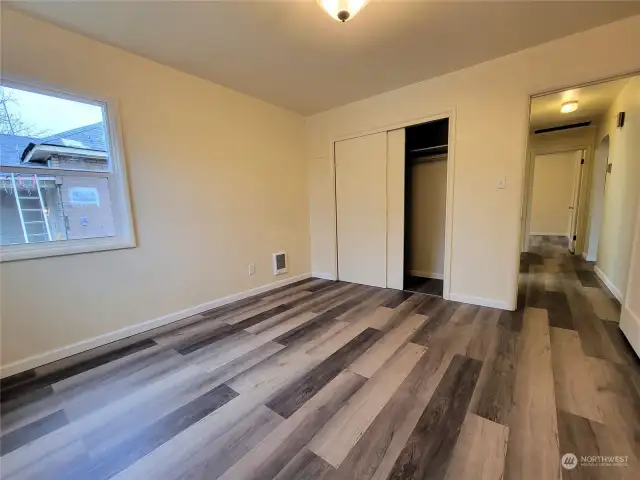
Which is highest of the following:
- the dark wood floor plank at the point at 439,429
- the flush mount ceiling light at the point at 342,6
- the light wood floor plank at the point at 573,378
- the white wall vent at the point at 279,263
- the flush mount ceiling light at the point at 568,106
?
the flush mount ceiling light at the point at 568,106

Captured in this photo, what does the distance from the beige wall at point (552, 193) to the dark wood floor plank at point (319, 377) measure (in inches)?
324

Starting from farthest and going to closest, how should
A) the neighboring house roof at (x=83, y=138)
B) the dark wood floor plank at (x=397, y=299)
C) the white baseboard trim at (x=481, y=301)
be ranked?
the dark wood floor plank at (x=397, y=299) < the white baseboard trim at (x=481, y=301) < the neighboring house roof at (x=83, y=138)

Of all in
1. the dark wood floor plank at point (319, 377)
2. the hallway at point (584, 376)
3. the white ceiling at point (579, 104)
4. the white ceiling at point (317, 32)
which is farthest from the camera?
the white ceiling at point (579, 104)

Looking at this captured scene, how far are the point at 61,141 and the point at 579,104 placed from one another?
6.26 meters

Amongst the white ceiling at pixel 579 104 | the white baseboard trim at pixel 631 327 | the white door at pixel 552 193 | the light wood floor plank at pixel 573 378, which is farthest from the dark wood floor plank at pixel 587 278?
the white door at pixel 552 193

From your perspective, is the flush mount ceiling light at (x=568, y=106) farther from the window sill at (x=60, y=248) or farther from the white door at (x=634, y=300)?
the window sill at (x=60, y=248)

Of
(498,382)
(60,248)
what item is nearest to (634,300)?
(498,382)

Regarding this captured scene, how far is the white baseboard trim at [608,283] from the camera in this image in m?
2.93

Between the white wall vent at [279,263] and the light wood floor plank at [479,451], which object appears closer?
the light wood floor plank at [479,451]

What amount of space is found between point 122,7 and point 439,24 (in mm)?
2245

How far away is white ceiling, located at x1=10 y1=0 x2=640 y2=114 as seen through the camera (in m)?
1.81

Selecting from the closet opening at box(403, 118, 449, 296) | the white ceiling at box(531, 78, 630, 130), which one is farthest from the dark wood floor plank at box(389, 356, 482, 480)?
the white ceiling at box(531, 78, 630, 130)

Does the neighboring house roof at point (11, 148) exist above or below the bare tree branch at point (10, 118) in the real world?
below

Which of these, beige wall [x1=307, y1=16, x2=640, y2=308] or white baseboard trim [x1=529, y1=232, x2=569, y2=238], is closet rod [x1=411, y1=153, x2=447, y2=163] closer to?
beige wall [x1=307, y1=16, x2=640, y2=308]
